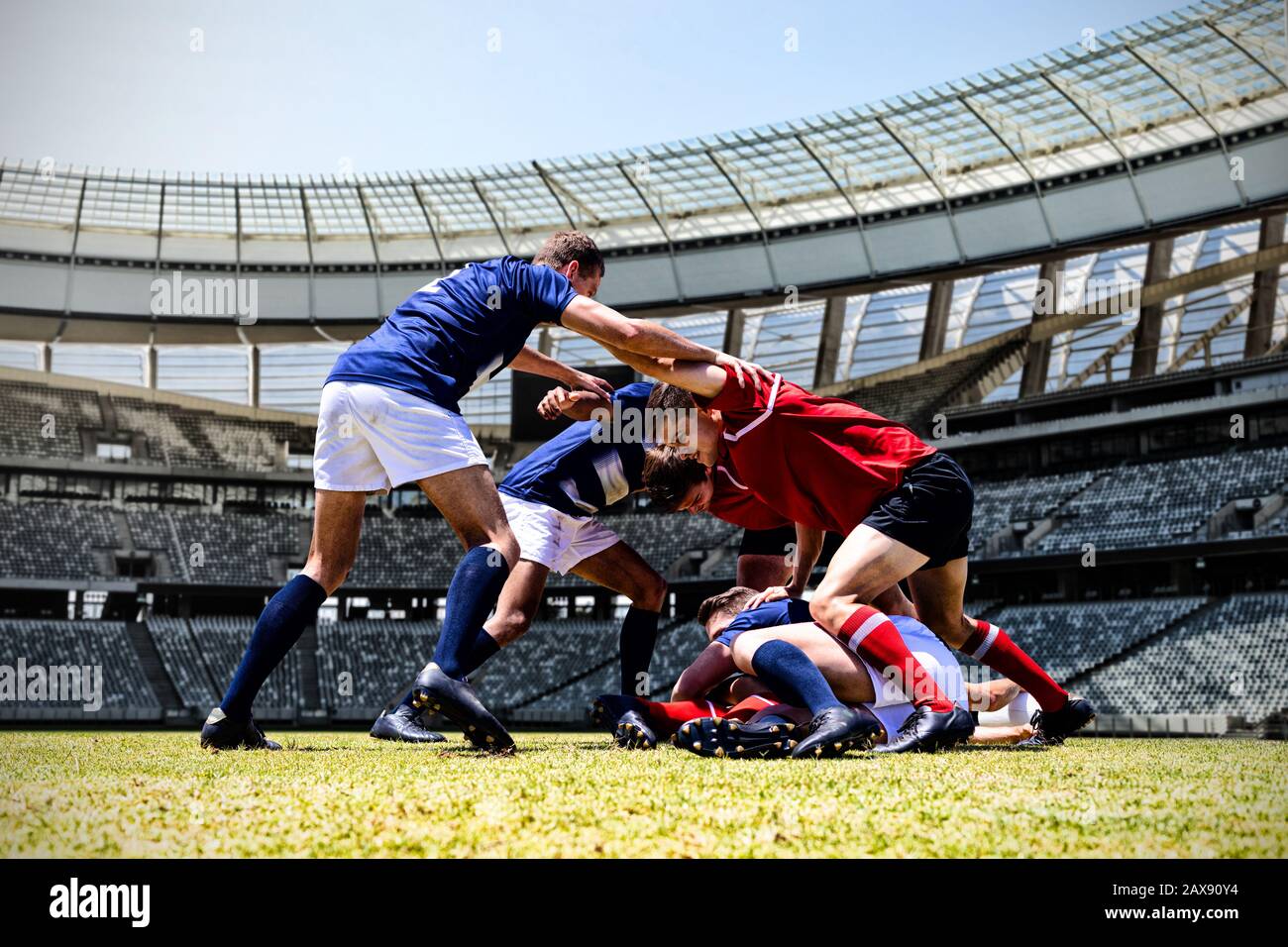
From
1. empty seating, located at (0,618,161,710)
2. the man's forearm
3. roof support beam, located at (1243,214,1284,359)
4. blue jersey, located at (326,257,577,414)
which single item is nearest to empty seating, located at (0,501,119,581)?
empty seating, located at (0,618,161,710)

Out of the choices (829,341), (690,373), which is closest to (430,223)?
(829,341)

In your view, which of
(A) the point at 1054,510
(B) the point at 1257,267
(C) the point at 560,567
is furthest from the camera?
(A) the point at 1054,510

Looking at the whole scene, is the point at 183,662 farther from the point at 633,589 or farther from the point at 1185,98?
the point at 1185,98

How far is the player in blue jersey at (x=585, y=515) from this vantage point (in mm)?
6090

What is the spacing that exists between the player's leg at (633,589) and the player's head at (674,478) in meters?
0.68

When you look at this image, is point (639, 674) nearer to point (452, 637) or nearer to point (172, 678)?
point (452, 637)

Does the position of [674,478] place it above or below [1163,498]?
above

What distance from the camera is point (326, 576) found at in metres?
5.05

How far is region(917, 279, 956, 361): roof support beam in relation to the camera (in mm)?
35562

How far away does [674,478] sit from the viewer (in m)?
5.68

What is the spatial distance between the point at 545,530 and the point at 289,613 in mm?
1749

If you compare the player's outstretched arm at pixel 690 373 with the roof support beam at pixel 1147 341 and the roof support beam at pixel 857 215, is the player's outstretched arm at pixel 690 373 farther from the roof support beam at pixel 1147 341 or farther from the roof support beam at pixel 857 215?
the roof support beam at pixel 1147 341

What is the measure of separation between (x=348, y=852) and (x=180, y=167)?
35.9 meters

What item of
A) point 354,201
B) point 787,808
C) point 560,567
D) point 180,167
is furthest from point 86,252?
point 787,808
